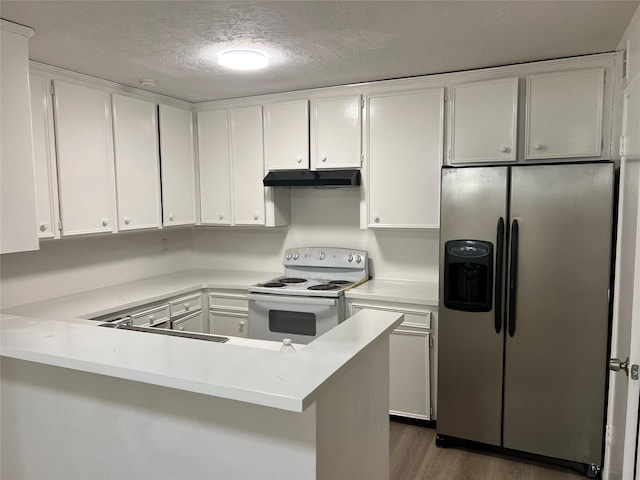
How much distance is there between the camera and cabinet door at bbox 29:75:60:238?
103 inches

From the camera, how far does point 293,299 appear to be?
3.23 m

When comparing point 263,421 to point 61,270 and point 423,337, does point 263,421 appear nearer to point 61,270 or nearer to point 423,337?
point 423,337

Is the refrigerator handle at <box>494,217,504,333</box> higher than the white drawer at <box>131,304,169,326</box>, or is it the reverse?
the refrigerator handle at <box>494,217,504,333</box>

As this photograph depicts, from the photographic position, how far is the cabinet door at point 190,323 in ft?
11.0

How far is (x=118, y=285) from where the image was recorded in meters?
3.53

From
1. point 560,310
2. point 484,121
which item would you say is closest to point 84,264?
point 484,121

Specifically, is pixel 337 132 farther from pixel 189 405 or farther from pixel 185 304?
pixel 189 405

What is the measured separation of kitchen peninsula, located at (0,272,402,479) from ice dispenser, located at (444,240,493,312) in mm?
1020

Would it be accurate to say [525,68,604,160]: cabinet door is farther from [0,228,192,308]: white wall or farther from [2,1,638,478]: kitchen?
[0,228,192,308]: white wall

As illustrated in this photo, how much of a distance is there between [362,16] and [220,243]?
2.73 meters

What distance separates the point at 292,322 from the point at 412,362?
0.87 meters

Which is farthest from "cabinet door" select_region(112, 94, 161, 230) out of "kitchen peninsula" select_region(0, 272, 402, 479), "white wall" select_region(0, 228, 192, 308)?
"kitchen peninsula" select_region(0, 272, 402, 479)

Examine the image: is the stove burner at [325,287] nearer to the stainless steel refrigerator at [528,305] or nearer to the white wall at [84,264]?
the stainless steel refrigerator at [528,305]

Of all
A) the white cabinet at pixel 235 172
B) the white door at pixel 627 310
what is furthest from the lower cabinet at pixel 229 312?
the white door at pixel 627 310
